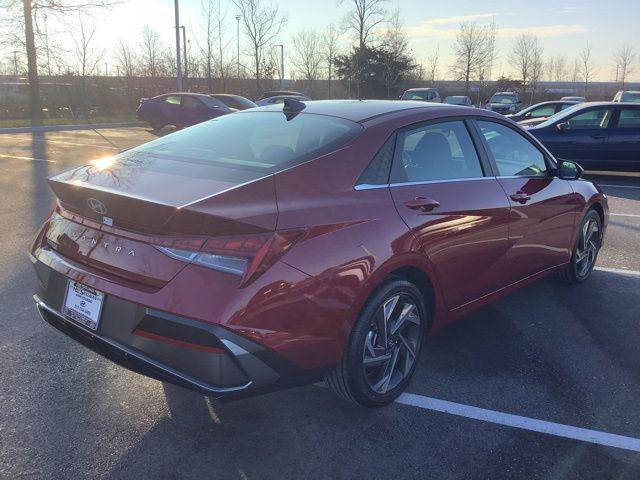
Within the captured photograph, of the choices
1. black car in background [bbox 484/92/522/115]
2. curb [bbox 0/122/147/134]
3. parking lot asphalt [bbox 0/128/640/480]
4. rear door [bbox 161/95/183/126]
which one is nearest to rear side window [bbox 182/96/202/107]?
rear door [bbox 161/95/183/126]

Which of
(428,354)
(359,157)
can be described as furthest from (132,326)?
(428,354)

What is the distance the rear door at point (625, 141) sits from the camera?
1148 cm

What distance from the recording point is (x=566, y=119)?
11852 mm

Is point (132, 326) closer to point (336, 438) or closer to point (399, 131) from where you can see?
point (336, 438)

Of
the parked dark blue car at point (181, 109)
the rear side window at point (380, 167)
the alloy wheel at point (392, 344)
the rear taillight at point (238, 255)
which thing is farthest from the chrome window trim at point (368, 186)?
the parked dark blue car at point (181, 109)

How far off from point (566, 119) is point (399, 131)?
985 cm

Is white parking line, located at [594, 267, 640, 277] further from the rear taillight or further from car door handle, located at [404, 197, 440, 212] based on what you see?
the rear taillight

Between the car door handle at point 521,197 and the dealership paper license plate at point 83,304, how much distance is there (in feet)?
9.00

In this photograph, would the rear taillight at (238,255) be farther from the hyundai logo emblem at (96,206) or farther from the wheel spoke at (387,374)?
the wheel spoke at (387,374)

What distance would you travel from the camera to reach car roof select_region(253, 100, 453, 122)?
3447mm

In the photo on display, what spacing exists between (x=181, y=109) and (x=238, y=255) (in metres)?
19.6

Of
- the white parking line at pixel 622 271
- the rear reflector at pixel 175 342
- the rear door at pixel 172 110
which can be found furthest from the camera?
the rear door at pixel 172 110

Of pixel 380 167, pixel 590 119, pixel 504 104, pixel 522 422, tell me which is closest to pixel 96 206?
pixel 380 167

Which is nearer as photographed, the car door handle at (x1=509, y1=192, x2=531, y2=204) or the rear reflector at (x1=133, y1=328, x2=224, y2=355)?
the rear reflector at (x1=133, y1=328, x2=224, y2=355)
